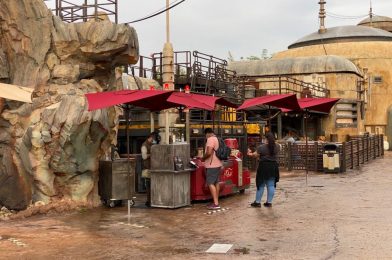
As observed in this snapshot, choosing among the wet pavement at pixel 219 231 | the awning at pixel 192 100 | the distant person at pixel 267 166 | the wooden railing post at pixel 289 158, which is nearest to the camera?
the wet pavement at pixel 219 231

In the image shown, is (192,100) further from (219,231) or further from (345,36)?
(345,36)

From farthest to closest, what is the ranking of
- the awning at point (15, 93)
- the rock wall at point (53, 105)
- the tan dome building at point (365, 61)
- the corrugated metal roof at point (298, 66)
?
the tan dome building at point (365, 61), the corrugated metal roof at point (298, 66), the rock wall at point (53, 105), the awning at point (15, 93)

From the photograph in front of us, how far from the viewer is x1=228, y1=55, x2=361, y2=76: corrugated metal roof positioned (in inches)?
1476

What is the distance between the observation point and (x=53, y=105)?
12.0 metres

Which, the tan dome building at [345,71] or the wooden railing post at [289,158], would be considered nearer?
the wooden railing post at [289,158]

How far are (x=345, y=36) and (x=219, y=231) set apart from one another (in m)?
43.7

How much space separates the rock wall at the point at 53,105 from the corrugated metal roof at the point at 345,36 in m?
39.3

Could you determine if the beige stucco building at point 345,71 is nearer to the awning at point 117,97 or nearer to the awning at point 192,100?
the awning at point 192,100

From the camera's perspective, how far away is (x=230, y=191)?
46.2 ft

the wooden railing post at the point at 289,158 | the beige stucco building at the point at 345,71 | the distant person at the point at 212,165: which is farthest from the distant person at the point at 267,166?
the beige stucco building at the point at 345,71

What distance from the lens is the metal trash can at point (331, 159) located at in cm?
2122

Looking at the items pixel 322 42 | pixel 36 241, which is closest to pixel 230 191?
pixel 36 241

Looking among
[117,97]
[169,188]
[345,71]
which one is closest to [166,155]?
[169,188]

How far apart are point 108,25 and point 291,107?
6574 mm
